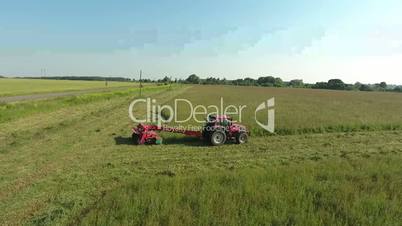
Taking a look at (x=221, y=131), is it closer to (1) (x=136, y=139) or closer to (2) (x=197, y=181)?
(1) (x=136, y=139)

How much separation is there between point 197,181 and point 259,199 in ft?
5.60

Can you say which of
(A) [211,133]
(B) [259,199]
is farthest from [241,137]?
(B) [259,199]

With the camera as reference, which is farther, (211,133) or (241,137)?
(241,137)

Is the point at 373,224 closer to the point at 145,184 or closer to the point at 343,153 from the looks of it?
the point at 145,184

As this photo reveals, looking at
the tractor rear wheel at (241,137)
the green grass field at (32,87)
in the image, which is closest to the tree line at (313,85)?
the green grass field at (32,87)

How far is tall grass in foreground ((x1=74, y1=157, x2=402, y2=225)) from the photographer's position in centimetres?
561

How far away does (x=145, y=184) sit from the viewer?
7.44 metres

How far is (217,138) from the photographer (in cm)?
1305

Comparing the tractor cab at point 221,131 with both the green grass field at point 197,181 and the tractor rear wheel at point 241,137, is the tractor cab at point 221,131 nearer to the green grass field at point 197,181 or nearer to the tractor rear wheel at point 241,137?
the tractor rear wheel at point 241,137

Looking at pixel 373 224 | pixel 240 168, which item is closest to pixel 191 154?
pixel 240 168

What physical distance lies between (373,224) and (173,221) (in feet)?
11.1

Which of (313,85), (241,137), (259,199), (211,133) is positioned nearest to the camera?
(259,199)

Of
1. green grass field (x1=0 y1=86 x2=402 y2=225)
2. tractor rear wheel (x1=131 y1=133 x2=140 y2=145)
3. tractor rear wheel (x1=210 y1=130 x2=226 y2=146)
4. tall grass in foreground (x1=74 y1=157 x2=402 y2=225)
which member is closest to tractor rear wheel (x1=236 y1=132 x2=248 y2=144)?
green grass field (x1=0 y1=86 x2=402 y2=225)

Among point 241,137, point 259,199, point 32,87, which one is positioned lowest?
point 259,199
